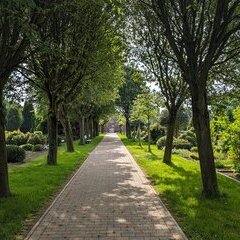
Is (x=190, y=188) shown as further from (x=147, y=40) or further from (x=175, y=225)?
(x=147, y=40)

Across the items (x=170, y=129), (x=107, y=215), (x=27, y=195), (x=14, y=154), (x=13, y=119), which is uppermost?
(x=13, y=119)

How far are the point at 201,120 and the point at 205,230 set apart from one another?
401 cm

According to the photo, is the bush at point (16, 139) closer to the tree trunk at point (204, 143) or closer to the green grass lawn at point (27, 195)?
the green grass lawn at point (27, 195)

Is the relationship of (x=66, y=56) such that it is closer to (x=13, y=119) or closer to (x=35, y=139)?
(x=35, y=139)

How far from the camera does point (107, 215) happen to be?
881cm

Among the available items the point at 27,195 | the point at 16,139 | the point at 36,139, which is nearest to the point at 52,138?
the point at 27,195

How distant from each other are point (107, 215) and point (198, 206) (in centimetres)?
221

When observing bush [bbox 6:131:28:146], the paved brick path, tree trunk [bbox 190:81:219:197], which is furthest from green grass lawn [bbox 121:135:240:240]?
bush [bbox 6:131:28:146]

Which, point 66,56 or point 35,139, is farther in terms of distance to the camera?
point 35,139

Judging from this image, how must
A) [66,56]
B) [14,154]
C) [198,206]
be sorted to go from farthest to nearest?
[14,154]
[66,56]
[198,206]

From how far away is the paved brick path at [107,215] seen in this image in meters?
7.30

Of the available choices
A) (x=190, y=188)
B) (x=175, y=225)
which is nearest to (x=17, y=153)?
(x=190, y=188)

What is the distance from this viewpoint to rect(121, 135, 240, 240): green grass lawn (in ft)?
24.4

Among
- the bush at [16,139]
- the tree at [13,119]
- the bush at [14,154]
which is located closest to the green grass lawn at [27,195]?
the bush at [14,154]
